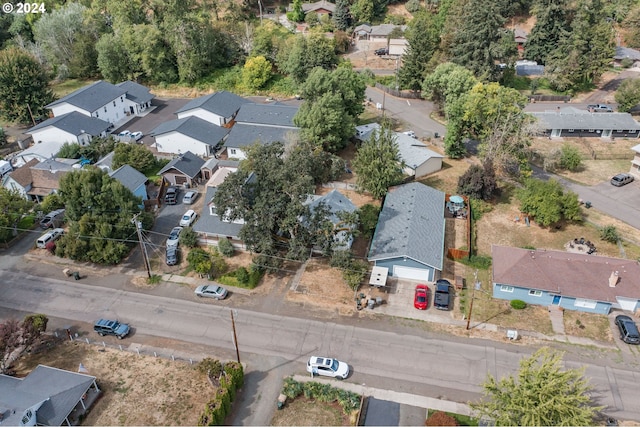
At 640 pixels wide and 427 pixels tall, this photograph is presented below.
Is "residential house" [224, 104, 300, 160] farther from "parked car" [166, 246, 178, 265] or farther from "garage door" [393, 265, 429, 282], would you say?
"garage door" [393, 265, 429, 282]

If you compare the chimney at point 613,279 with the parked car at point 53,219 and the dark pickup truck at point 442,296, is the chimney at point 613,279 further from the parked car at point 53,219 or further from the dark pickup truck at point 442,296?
the parked car at point 53,219

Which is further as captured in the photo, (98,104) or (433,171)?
(98,104)

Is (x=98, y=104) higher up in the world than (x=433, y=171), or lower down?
higher up

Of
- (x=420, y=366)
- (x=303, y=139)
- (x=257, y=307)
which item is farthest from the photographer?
(x=303, y=139)

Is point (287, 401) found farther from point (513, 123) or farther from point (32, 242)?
Answer: point (513, 123)

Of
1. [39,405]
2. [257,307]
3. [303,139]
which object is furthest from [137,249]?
[303,139]

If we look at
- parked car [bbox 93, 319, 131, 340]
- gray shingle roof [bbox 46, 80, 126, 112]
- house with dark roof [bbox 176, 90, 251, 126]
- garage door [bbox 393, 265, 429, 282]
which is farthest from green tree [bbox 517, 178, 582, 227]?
gray shingle roof [bbox 46, 80, 126, 112]
